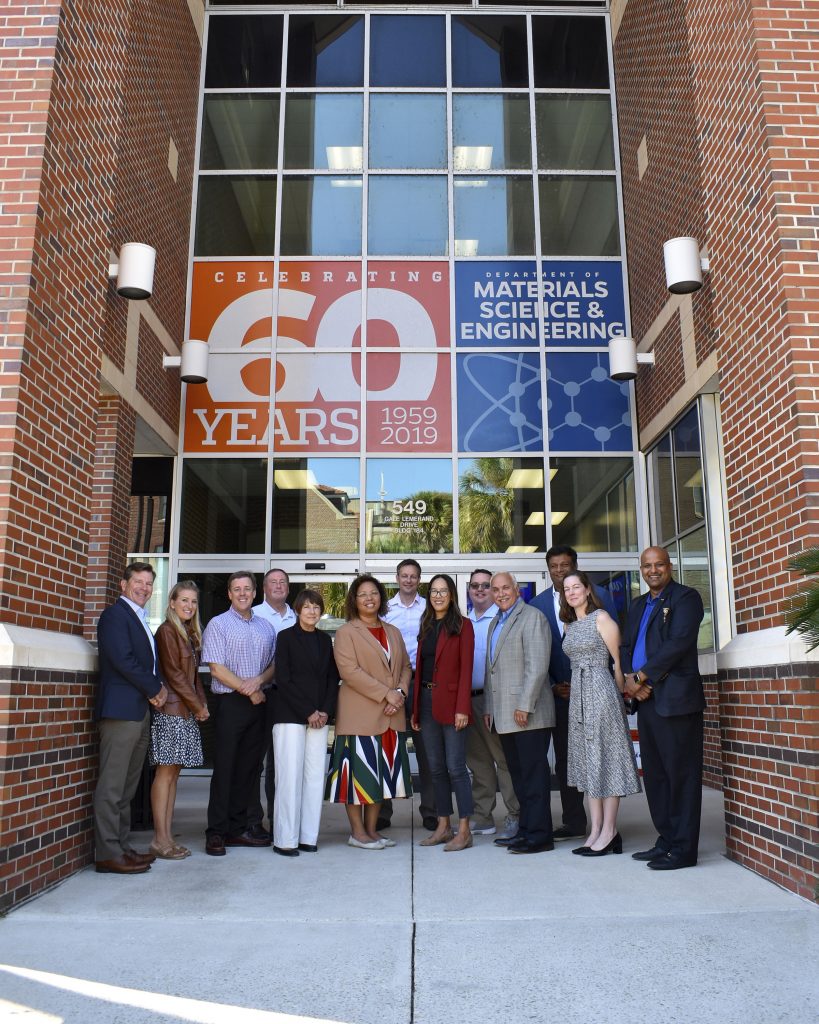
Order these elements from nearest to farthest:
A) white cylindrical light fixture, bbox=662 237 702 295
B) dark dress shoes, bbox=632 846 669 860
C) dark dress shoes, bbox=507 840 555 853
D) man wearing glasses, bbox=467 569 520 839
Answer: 1. dark dress shoes, bbox=632 846 669 860
2. dark dress shoes, bbox=507 840 555 853
3. man wearing glasses, bbox=467 569 520 839
4. white cylindrical light fixture, bbox=662 237 702 295

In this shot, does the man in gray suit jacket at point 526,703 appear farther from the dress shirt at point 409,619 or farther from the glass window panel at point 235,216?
the glass window panel at point 235,216

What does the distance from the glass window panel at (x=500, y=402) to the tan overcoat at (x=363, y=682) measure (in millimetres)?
5219

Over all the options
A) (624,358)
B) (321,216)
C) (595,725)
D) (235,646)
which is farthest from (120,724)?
(321,216)

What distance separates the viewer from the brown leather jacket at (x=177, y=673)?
19.4 ft

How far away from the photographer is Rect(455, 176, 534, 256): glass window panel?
11719mm

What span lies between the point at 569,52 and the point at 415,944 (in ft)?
39.9

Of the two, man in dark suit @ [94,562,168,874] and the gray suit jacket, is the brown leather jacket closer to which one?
man in dark suit @ [94,562,168,874]

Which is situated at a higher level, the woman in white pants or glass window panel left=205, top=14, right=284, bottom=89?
glass window panel left=205, top=14, right=284, bottom=89

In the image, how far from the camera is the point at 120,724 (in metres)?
5.46

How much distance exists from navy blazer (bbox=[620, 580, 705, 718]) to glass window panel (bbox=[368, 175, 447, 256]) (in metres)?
7.42

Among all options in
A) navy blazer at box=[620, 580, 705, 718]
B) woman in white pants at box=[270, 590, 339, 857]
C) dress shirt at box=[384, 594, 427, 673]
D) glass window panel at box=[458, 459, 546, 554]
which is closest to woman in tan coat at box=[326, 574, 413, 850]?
woman in white pants at box=[270, 590, 339, 857]

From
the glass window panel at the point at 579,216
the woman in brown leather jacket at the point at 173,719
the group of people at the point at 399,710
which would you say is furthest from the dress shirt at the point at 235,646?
the glass window panel at the point at 579,216

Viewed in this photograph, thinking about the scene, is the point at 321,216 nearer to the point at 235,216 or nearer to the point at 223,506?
the point at 235,216

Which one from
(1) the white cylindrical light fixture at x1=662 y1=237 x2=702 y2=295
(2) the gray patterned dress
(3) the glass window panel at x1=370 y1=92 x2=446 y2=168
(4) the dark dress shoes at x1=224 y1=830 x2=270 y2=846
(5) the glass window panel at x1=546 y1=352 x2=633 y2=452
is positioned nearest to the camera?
(2) the gray patterned dress
